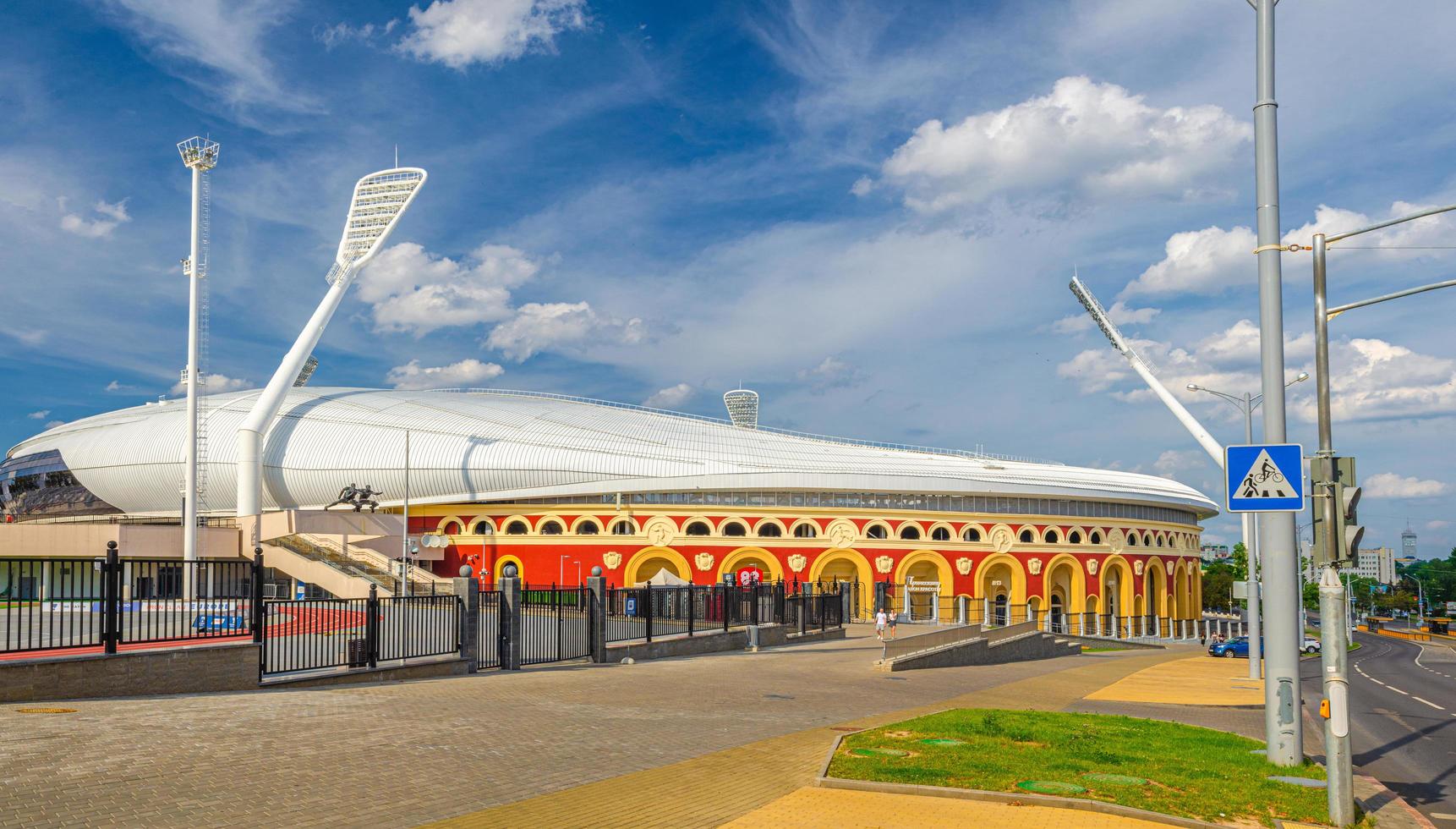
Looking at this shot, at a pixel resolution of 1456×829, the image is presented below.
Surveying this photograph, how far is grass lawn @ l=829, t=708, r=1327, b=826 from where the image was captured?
441 inches

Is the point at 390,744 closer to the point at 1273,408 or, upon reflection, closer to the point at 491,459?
the point at 1273,408

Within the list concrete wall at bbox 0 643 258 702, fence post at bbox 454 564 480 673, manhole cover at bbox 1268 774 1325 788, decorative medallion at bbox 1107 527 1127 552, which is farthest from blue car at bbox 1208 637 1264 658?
concrete wall at bbox 0 643 258 702

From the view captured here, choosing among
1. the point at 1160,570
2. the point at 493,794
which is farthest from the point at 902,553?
the point at 493,794

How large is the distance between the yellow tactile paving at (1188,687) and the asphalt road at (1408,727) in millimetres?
1517

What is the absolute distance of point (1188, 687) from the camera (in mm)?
27969

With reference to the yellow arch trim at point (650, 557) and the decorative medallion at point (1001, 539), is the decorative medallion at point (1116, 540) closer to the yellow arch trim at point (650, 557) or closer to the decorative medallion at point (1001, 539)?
the decorative medallion at point (1001, 539)

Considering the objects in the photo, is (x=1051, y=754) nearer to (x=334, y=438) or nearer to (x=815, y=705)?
(x=815, y=705)

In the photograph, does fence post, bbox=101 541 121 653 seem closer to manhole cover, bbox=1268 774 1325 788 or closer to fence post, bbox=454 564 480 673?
fence post, bbox=454 564 480 673

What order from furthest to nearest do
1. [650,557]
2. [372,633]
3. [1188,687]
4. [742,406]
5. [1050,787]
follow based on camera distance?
[742,406] < [650,557] < [1188,687] < [372,633] < [1050,787]

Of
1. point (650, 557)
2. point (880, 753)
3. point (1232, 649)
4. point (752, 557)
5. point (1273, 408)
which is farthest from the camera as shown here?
point (650, 557)

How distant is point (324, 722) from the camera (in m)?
14.8

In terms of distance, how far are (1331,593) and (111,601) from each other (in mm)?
16449

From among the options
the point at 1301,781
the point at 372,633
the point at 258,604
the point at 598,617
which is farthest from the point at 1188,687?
the point at 258,604

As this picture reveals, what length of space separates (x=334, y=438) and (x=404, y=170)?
18.0m
